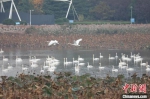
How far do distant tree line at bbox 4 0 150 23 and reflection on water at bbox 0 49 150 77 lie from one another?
3179 centimetres

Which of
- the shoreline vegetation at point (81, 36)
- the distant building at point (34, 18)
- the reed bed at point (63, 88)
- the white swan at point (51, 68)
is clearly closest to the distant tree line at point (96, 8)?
the distant building at point (34, 18)

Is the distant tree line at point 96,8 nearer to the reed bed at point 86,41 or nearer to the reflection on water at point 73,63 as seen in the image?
the reed bed at point 86,41

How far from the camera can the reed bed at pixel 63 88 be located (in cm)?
2823

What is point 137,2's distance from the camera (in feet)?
355

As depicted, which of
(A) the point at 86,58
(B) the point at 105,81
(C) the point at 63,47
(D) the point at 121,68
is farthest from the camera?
(C) the point at 63,47

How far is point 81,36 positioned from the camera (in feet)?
279

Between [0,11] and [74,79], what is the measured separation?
76.7 meters

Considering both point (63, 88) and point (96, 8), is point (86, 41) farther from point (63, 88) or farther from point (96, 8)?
point (63, 88)

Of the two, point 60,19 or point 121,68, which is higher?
point 60,19

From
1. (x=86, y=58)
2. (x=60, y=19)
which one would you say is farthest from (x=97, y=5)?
(x=86, y=58)

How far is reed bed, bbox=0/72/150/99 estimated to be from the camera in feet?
92.6

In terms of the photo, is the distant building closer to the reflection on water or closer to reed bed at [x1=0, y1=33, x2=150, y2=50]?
reed bed at [x1=0, y1=33, x2=150, y2=50]

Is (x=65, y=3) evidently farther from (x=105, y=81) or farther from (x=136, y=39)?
(x=105, y=81)

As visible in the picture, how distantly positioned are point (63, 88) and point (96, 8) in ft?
260
